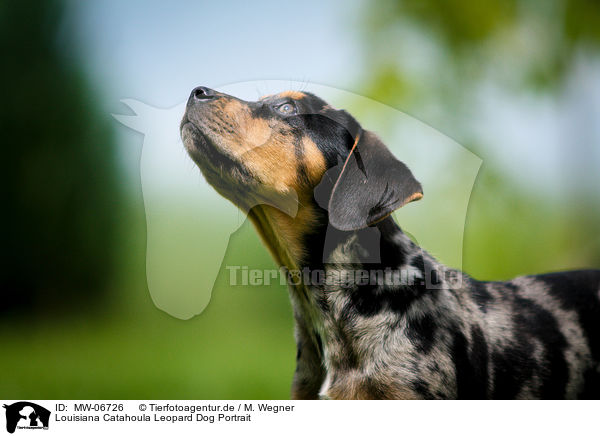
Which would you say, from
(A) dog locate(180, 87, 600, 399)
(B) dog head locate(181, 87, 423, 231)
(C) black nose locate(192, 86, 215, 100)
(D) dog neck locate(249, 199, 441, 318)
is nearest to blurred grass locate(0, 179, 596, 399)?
(D) dog neck locate(249, 199, 441, 318)

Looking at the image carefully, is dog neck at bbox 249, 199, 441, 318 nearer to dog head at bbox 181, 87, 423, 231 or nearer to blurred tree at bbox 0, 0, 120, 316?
dog head at bbox 181, 87, 423, 231

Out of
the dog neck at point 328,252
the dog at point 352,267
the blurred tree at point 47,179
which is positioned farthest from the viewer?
the blurred tree at point 47,179

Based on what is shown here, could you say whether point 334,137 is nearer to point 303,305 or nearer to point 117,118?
point 303,305

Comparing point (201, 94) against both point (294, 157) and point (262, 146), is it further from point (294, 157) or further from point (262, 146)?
point (294, 157)

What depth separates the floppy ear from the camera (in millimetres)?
2674

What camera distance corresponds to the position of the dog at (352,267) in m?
2.69

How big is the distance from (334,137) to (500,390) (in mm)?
1663

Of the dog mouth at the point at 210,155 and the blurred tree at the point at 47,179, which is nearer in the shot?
the dog mouth at the point at 210,155

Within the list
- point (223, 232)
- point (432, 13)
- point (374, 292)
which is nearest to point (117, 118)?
point (223, 232)

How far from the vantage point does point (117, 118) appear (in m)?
3.09

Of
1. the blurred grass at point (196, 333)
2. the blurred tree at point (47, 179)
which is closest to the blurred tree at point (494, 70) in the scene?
the blurred grass at point (196, 333)

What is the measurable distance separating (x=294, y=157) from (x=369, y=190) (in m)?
0.43

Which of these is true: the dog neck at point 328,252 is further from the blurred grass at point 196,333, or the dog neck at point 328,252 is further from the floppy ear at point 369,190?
the blurred grass at point 196,333

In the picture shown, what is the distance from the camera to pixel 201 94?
267cm
